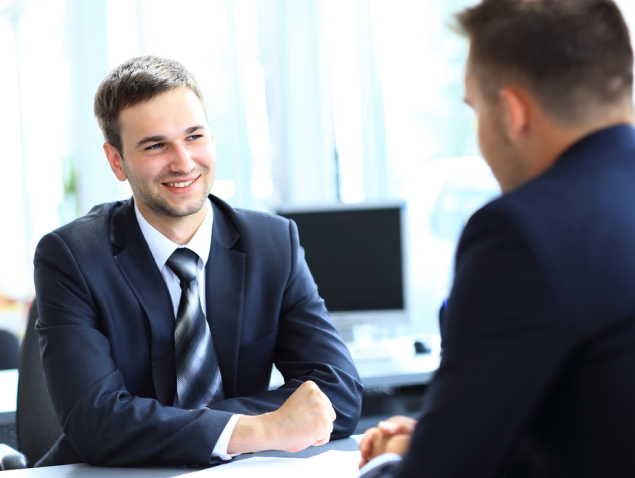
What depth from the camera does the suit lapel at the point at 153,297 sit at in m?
1.56

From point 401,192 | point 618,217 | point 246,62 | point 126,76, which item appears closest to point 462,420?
point 618,217

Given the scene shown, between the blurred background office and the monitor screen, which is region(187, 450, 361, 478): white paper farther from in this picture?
the blurred background office

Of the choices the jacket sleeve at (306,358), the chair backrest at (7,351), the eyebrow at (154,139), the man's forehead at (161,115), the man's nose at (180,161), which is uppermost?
the man's forehead at (161,115)

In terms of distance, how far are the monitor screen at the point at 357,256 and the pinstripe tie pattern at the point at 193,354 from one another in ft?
4.06

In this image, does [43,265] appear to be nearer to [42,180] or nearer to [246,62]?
[246,62]

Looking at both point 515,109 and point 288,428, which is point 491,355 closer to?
point 515,109

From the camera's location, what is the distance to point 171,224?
1709 mm

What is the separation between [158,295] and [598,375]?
44.7 inches

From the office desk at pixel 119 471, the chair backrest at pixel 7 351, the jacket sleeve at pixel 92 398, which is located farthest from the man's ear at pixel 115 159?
the chair backrest at pixel 7 351

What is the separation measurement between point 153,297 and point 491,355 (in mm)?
1077

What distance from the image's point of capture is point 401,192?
388 centimetres

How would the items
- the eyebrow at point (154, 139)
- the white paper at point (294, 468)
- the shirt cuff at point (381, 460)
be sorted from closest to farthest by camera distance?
1. the shirt cuff at point (381, 460)
2. the white paper at point (294, 468)
3. the eyebrow at point (154, 139)

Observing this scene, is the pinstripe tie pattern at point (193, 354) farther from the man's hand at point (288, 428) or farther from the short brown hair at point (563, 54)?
the short brown hair at point (563, 54)

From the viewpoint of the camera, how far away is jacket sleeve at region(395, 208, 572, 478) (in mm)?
681
